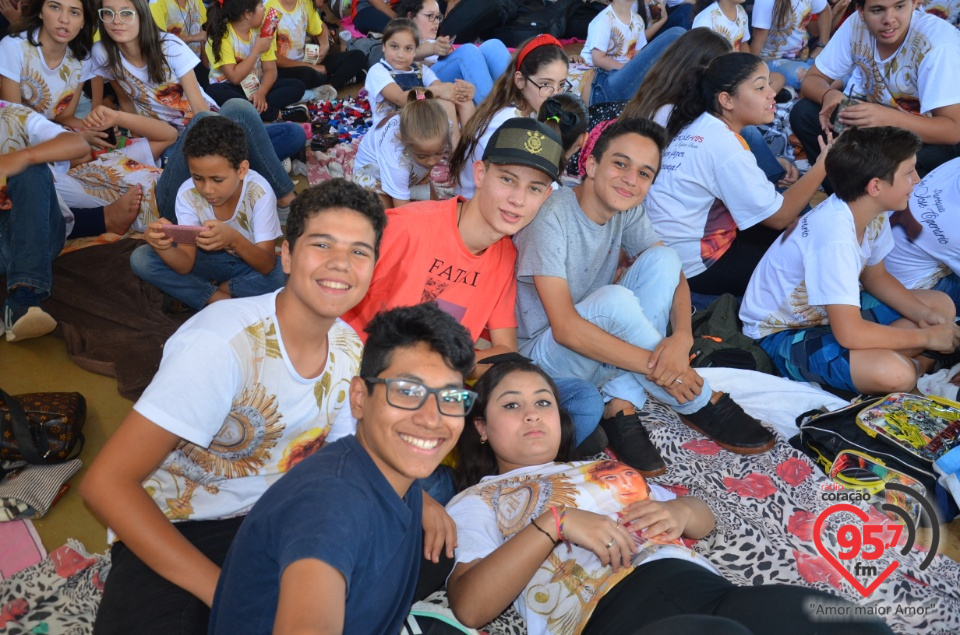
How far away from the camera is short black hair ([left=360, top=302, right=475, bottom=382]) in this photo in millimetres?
1532

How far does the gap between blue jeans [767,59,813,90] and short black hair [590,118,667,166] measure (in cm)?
360

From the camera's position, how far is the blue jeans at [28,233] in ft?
10.1

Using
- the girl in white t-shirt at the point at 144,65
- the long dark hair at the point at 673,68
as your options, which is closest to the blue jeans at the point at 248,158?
the girl in white t-shirt at the point at 144,65

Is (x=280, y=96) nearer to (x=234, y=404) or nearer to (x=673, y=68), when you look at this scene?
(x=673, y=68)

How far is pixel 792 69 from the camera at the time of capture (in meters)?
5.90

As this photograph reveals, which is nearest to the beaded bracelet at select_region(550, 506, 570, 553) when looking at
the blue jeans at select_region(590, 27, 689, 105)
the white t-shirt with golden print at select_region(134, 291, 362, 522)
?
the white t-shirt with golden print at select_region(134, 291, 362, 522)

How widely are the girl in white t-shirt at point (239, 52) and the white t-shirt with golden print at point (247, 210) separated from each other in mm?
1943

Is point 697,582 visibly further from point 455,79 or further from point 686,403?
point 455,79

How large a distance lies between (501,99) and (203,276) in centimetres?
168

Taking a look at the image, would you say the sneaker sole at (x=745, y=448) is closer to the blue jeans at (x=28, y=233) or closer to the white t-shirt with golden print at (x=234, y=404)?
the white t-shirt with golden print at (x=234, y=404)

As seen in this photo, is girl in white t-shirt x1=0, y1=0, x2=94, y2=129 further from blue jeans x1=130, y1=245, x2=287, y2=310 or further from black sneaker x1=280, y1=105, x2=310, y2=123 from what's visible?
black sneaker x1=280, y1=105, x2=310, y2=123

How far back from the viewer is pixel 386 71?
182 inches

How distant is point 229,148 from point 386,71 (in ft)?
5.87

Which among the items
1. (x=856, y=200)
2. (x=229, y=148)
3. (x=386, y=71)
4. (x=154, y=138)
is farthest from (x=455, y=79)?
(x=856, y=200)
